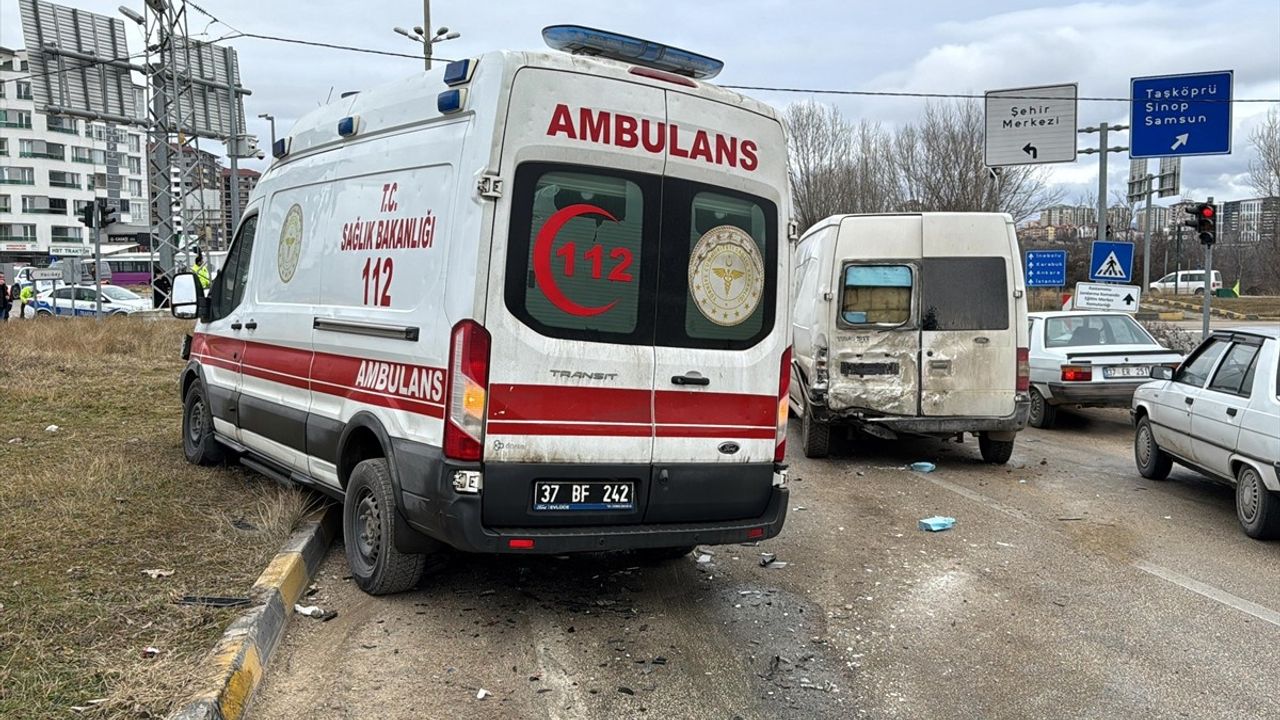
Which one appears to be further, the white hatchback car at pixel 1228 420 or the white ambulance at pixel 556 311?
the white hatchback car at pixel 1228 420

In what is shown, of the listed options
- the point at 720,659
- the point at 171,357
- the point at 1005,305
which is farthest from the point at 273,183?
the point at 171,357

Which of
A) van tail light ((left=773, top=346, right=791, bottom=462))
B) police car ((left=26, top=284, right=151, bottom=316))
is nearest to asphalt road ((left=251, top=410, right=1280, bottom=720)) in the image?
van tail light ((left=773, top=346, right=791, bottom=462))

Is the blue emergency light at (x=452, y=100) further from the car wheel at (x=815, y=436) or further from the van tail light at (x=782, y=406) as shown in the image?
the car wheel at (x=815, y=436)

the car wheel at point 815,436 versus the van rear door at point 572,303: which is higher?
the van rear door at point 572,303

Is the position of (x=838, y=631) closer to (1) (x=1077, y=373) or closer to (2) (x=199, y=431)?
(2) (x=199, y=431)

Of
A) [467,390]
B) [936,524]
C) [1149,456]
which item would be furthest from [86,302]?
[467,390]

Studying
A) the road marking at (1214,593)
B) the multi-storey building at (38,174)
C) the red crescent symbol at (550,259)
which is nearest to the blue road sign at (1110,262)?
the road marking at (1214,593)

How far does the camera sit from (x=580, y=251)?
4.67 meters

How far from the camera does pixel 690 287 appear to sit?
16.4 feet

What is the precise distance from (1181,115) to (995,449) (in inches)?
442

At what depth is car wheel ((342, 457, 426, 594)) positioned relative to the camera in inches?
198

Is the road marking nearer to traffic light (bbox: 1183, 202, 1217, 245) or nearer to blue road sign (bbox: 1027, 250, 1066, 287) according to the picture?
traffic light (bbox: 1183, 202, 1217, 245)

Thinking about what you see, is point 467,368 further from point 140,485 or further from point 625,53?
point 140,485

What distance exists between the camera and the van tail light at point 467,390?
441 centimetres
